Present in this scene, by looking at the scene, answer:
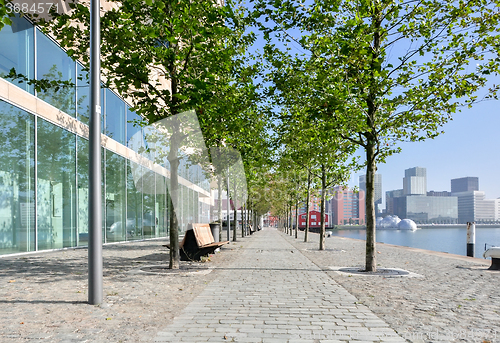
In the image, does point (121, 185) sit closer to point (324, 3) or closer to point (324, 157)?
point (324, 157)

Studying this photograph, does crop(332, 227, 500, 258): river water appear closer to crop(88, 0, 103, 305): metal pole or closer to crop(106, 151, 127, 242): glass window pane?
crop(106, 151, 127, 242): glass window pane

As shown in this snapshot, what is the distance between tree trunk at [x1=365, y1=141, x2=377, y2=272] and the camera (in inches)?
432

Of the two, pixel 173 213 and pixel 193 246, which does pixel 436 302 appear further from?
pixel 193 246

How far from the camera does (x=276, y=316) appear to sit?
586cm

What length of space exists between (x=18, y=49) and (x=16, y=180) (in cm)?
456

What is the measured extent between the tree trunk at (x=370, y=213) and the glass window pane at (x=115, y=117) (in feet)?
51.7

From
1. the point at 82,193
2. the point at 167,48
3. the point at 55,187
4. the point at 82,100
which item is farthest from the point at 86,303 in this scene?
the point at 82,100

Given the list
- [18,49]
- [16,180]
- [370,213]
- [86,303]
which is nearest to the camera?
[86,303]

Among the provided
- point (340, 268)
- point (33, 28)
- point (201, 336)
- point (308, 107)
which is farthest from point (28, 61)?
point (201, 336)

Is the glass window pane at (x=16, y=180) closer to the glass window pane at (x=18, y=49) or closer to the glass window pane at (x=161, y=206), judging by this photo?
the glass window pane at (x=18, y=49)

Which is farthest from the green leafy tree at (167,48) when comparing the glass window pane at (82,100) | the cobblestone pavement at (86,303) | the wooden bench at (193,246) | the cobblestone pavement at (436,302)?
the glass window pane at (82,100)

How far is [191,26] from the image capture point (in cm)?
923

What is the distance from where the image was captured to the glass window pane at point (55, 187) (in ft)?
53.8

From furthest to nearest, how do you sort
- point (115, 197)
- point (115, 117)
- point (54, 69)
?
point (115, 117), point (115, 197), point (54, 69)
